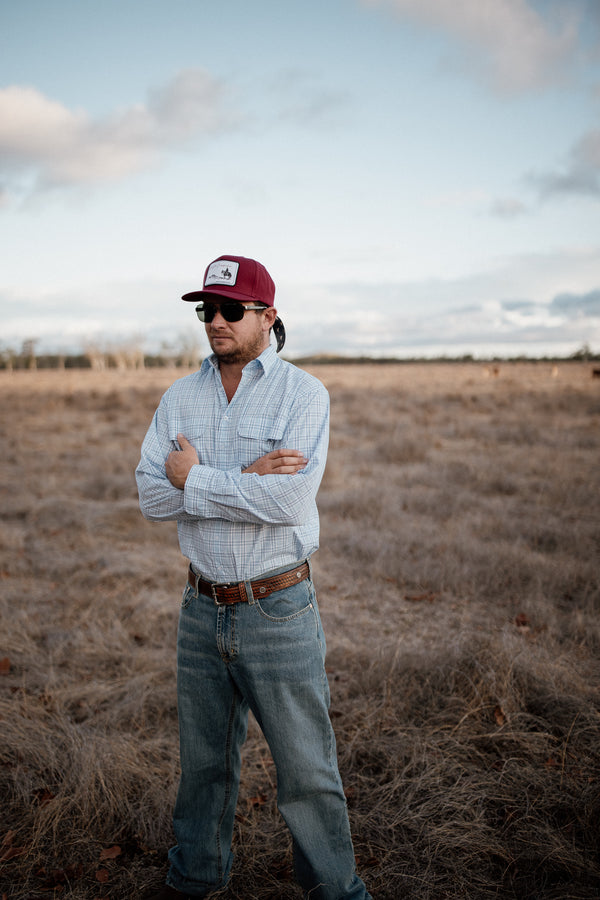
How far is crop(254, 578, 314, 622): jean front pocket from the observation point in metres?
2.19

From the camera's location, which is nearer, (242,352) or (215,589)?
(215,589)

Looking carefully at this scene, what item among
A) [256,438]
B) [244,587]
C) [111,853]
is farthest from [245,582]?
[111,853]

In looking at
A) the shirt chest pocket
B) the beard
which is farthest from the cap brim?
the shirt chest pocket

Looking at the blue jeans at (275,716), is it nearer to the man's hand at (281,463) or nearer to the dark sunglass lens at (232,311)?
the man's hand at (281,463)

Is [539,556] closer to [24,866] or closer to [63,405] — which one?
[24,866]

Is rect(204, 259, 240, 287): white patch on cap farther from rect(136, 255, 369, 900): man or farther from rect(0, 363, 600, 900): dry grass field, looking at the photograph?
rect(0, 363, 600, 900): dry grass field

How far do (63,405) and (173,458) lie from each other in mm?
23095

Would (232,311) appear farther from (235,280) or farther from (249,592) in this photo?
(249,592)

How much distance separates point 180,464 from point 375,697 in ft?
8.28

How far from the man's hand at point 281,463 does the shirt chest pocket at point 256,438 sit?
0.09 meters

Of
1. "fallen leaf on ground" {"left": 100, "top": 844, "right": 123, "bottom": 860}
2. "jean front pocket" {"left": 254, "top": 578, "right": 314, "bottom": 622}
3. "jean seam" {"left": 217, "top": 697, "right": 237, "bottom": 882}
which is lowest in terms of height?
"fallen leaf on ground" {"left": 100, "top": 844, "right": 123, "bottom": 860}

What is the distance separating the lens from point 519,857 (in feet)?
8.67

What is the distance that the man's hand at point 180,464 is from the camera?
2273 mm

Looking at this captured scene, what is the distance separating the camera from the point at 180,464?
7.49 feet
